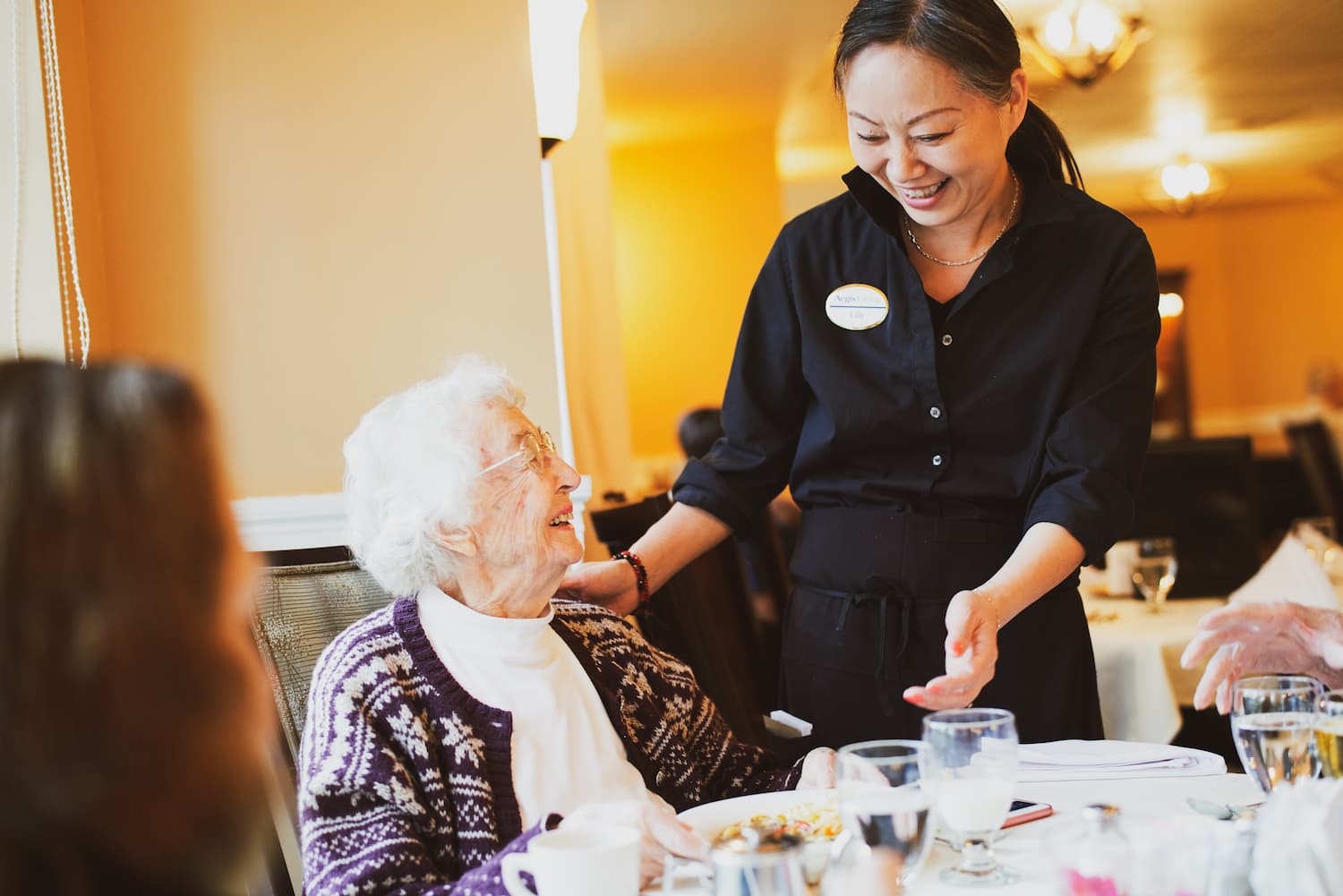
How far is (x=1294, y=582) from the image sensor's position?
282 centimetres

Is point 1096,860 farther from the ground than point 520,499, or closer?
closer

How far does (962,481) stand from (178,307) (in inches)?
56.0

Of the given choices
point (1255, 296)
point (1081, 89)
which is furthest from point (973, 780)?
point (1255, 296)

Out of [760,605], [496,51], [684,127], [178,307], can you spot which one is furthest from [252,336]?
[684,127]

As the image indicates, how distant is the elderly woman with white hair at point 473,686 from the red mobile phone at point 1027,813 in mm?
308

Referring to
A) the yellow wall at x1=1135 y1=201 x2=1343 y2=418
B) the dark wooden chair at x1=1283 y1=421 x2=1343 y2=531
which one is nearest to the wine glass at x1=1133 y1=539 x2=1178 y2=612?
the dark wooden chair at x1=1283 y1=421 x2=1343 y2=531

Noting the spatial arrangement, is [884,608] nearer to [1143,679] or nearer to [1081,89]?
[1143,679]

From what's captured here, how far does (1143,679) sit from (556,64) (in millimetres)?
1897

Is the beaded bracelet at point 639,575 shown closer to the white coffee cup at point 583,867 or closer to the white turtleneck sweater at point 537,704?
the white turtleneck sweater at point 537,704

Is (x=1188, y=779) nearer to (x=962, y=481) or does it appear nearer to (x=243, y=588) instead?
(x=962, y=481)

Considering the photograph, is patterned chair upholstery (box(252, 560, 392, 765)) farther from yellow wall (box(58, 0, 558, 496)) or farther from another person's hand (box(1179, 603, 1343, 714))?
another person's hand (box(1179, 603, 1343, 714))

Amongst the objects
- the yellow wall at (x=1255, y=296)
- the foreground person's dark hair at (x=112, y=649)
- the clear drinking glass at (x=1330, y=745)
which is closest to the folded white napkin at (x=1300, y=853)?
the clear drinking glass at (x=1330, y=745)

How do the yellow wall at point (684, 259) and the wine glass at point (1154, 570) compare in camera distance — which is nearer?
the wine glass at point (1154, 570)

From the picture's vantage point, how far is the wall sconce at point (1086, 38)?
204 inches
